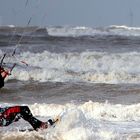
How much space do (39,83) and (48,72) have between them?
9.01 ft

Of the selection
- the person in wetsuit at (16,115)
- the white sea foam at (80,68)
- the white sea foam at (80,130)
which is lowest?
the white sea foam at (80,68)

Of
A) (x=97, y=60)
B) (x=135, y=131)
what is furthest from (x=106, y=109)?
(x=97, y=60)

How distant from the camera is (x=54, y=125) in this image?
8.67m

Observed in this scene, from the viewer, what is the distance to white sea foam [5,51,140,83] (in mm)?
20828

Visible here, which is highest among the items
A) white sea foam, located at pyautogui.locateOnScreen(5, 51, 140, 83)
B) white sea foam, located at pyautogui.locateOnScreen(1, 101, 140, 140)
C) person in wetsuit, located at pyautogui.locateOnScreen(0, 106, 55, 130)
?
person in wetsuit, located at pyautogui.locateOnScreen(0, 106, 55, 130)

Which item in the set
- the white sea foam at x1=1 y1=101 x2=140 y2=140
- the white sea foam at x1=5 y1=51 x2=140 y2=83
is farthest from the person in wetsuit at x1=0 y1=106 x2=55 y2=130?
the white sea foam at x1=5 y1=51 x2=140 y2=83

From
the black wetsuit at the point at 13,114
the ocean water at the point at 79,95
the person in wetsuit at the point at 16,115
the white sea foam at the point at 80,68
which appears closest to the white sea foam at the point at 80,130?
the ocean water at the point at 79,95

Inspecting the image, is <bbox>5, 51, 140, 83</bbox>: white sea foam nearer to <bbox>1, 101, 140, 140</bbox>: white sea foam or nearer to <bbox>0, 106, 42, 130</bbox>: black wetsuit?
<bbox>1, 101, 140, 140</bbox>: white sea foam

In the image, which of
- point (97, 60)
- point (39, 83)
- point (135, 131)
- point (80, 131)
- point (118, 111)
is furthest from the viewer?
point (97, 60)

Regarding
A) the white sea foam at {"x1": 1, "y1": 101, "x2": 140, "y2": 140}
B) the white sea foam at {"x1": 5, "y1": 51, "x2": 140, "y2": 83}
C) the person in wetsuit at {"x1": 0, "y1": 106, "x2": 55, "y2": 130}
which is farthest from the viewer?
the white sea foam at {"x1": 5, "y1": 51, "x2": 140, "y2": 83}

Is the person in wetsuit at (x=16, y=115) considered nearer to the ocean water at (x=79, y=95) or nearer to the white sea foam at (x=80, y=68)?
the ocean water at (x=79, y=95)

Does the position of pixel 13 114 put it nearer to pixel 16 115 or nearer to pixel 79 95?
pixel 16 115

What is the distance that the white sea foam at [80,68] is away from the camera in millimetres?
20828

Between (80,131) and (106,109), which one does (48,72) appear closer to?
(106,109)
